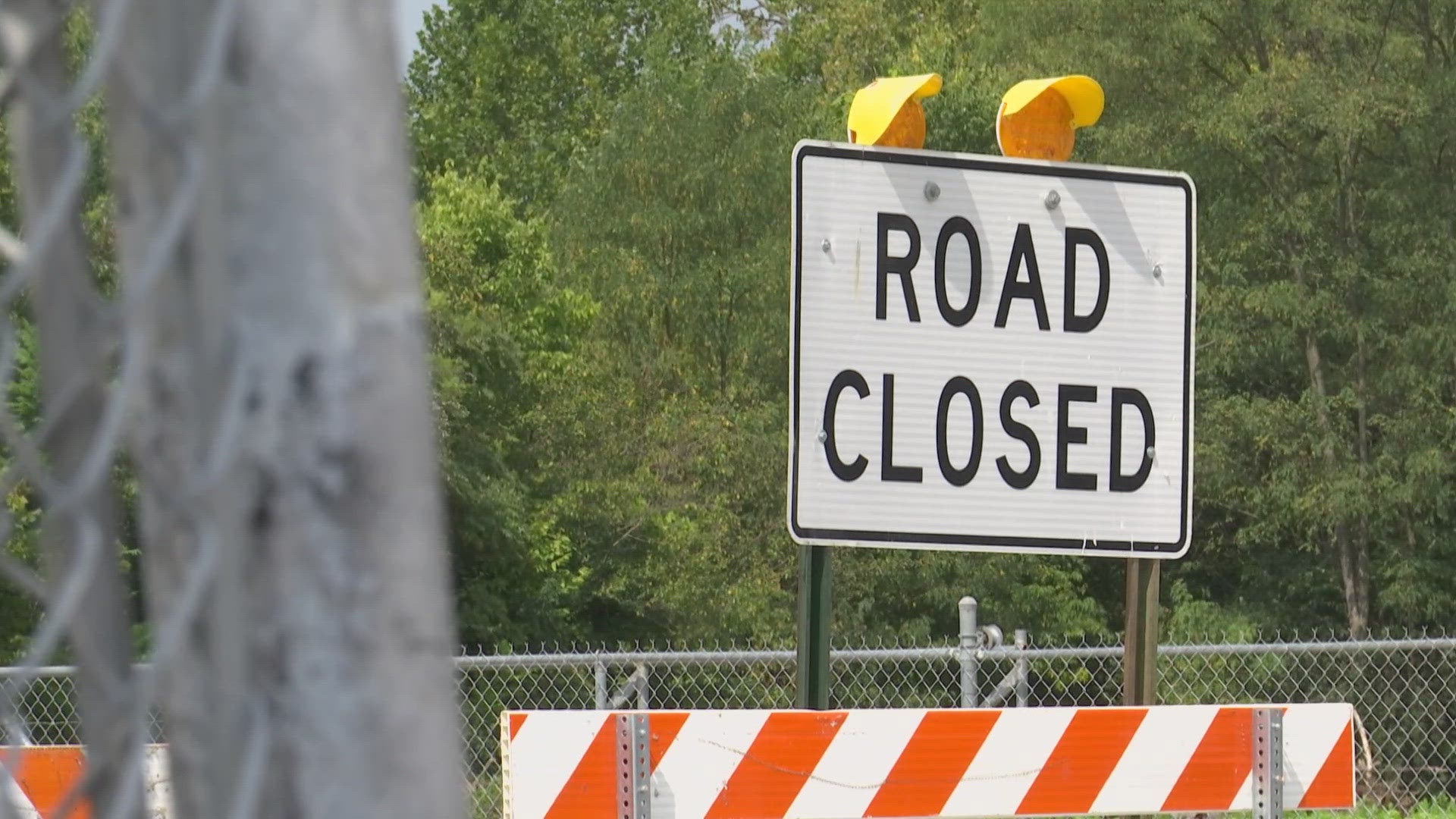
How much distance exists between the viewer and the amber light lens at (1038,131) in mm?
4312

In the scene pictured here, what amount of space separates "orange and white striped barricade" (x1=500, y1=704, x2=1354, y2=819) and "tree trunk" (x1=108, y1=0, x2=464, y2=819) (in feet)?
10.5

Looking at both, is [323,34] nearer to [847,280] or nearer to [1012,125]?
[847,280]

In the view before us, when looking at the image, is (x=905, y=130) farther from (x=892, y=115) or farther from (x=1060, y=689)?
(x=1060, y=689)

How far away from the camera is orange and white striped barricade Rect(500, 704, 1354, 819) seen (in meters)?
3.85

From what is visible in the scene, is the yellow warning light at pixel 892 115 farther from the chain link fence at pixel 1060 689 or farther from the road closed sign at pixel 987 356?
the chain link fence at pixel 1060 689

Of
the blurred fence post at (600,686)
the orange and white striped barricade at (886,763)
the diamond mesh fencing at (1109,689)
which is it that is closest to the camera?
the orange and white striped barricade at (886,763)

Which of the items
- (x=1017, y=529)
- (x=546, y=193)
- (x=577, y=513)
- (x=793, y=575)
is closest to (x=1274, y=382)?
(x=793, y=575)

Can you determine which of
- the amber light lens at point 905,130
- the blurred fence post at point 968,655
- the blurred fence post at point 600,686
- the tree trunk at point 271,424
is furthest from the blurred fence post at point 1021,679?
the tree trunk at point 271,424

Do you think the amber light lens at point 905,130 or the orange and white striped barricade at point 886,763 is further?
the amber light lens at point 905,130

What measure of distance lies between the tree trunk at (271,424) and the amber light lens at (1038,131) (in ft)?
12.2

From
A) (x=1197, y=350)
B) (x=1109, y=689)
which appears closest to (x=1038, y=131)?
(x=1109, y=689)

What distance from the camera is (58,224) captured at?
66 cm

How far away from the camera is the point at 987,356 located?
3936mm

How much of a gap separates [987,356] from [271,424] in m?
3.34
